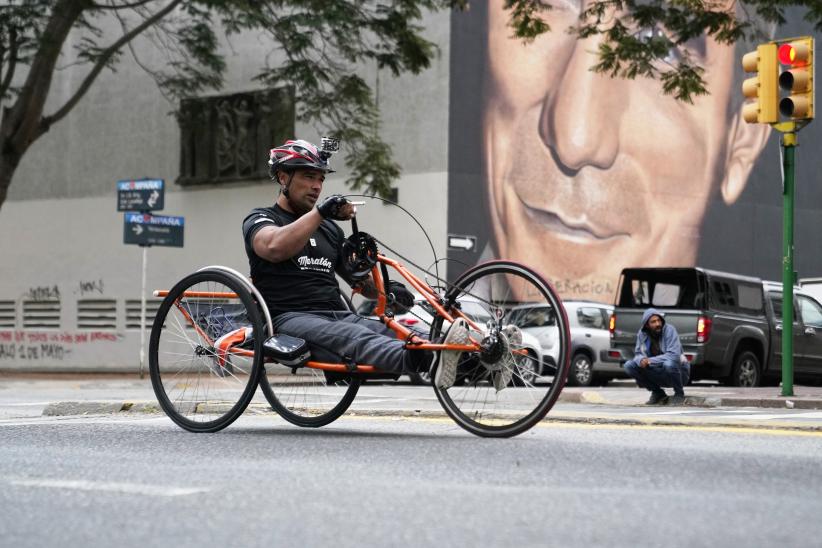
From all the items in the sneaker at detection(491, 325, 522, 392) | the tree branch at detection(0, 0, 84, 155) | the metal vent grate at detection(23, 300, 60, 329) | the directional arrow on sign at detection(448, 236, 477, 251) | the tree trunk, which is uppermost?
the tree branch at detection(0, 0, 84, 155)

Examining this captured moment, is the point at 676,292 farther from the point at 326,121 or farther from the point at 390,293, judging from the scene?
the point at 390,293

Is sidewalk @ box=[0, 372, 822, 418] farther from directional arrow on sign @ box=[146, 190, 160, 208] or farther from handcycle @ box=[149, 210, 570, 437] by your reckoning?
directional arrow on sign @ box=[146, 190, 160, 208]

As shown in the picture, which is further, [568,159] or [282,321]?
[568,159]

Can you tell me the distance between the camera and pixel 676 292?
2069cm

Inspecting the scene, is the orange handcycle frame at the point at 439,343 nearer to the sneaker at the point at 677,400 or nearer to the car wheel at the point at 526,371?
the car wheel at the point at 526,371

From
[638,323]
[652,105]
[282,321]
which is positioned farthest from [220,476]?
[652,105]

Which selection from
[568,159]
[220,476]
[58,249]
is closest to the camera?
[220,476]

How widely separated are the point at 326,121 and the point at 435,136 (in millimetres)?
2542

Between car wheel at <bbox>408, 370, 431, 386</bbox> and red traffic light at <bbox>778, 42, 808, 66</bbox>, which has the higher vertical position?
red traffic light at <bbox>778, 42, 808, 66</bbox>

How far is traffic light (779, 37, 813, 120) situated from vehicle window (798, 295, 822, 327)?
9.55 meters

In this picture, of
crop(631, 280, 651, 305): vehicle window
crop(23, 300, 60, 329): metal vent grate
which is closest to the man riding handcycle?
crop(631, 280, 651, 305): vehicle window

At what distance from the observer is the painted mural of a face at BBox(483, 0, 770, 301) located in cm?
2800

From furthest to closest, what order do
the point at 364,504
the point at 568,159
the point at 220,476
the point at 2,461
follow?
1. the point at 568,159
2. the point at 2,461
3. the point at 220,476
4. the point at 364,504

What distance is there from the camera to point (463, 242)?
27188mm
